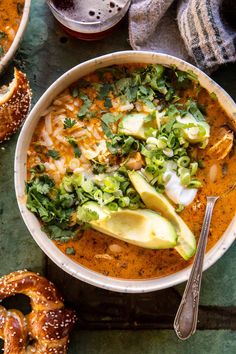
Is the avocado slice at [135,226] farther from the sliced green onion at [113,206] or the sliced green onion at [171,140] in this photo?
the sliced green onion at [171,140]

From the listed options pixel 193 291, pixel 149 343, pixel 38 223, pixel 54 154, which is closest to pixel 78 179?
pixel 54 154

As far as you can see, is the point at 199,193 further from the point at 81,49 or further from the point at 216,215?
the point at 81,49

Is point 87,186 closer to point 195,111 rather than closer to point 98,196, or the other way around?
point 98,196

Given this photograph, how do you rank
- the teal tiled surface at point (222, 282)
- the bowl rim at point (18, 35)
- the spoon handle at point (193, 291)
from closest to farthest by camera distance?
the spoon handle at point (193, 291)
the bowl rim at point (18, 35)
the teal tiled surface at point (222, 282)

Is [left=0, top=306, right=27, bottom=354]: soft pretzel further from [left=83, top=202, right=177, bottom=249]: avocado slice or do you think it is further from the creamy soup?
[left=83, top=202, right=177, bottom=249]: avocado slice

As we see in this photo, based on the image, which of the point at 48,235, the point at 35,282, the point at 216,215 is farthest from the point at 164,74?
the point at 35,282

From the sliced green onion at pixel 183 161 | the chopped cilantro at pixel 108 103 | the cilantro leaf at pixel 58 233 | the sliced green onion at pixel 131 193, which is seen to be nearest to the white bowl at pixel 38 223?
the cilantro leaf at pixel 58 233

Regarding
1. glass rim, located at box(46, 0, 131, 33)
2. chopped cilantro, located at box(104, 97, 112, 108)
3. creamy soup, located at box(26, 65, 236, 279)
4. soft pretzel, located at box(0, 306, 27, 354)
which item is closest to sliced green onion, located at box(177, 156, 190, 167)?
creamy soup, located at box(26, 65, 236, 279)
